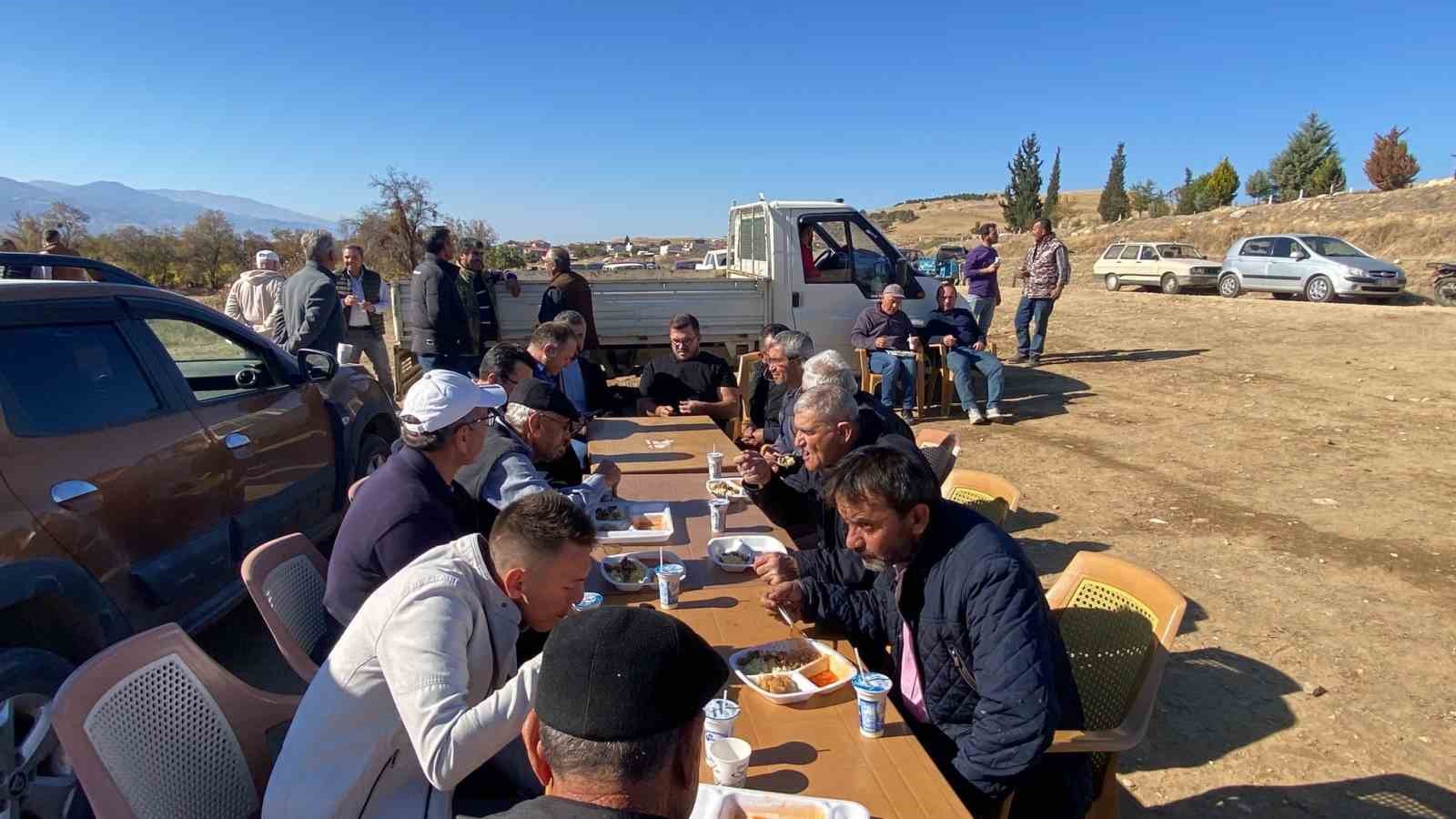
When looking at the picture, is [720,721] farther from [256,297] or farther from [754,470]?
[256,297]

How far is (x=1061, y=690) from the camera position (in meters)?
2.16

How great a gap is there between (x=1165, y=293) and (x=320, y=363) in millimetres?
22551

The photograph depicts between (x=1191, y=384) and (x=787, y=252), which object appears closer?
(x=787, y=252)

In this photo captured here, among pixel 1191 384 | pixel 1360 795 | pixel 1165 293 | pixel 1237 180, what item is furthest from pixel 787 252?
pixel 1237 180

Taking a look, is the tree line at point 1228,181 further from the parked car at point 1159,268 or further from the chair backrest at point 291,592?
the chair backrest at point 291,592

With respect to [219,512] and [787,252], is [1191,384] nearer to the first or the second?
[787,252]

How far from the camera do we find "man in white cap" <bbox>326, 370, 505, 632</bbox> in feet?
7.80

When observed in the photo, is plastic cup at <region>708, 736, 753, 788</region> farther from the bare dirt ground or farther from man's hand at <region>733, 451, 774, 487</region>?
man's hand at <region>733, 451, 774, 487</region>

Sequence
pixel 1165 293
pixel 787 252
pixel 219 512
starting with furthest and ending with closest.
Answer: pixel 1165 293, pixel 787 252, pixel 219 512

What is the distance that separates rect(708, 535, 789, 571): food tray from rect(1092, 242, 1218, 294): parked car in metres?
22.0

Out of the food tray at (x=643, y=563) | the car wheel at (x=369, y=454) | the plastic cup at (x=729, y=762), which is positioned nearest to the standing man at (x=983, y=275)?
the car wheel at (x=369, y=454)

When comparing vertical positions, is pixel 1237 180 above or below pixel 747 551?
above

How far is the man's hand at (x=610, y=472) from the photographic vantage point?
12.4 feet

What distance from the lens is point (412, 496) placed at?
244 cm
